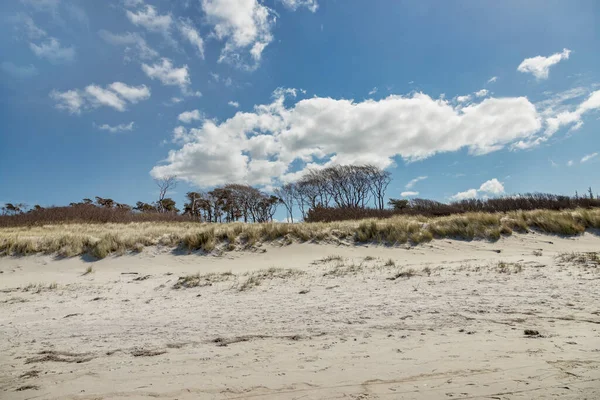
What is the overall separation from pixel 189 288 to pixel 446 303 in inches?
189

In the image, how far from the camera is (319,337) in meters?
3.58

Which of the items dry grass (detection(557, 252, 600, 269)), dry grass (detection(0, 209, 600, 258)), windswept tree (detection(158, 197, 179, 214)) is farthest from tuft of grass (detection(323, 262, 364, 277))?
windswept tree (detection(158, 197, 179, 214))

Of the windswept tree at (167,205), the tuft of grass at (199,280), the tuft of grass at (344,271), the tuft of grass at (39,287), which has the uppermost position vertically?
the windswept tree at (167,205)

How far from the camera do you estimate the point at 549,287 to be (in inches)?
197

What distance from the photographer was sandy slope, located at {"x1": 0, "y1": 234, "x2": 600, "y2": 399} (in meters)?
2.45

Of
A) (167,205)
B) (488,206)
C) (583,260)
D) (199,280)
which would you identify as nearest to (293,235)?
(199,280)

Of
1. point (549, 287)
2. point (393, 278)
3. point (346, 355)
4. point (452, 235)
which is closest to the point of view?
point (346, 355)

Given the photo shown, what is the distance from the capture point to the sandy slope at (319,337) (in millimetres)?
2447

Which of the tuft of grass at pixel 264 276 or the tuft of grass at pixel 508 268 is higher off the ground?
the tuft of grass at pixel 264 276

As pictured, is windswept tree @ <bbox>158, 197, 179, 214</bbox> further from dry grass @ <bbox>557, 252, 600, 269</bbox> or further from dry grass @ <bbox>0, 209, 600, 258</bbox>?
dry grass @ <bbox>557, 252, 600, 269</bbox>

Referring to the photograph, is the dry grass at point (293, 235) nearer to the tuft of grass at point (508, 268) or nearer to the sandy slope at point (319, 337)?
the sandy slope at point (319, 337)

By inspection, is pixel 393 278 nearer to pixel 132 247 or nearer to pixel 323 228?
pixel 323 228

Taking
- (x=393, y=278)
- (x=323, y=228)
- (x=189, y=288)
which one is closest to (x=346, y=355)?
(x=393, y=278)

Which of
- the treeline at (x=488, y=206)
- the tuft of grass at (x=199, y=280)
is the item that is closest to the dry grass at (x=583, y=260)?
the tuft of grass at (x=199, y=280)
